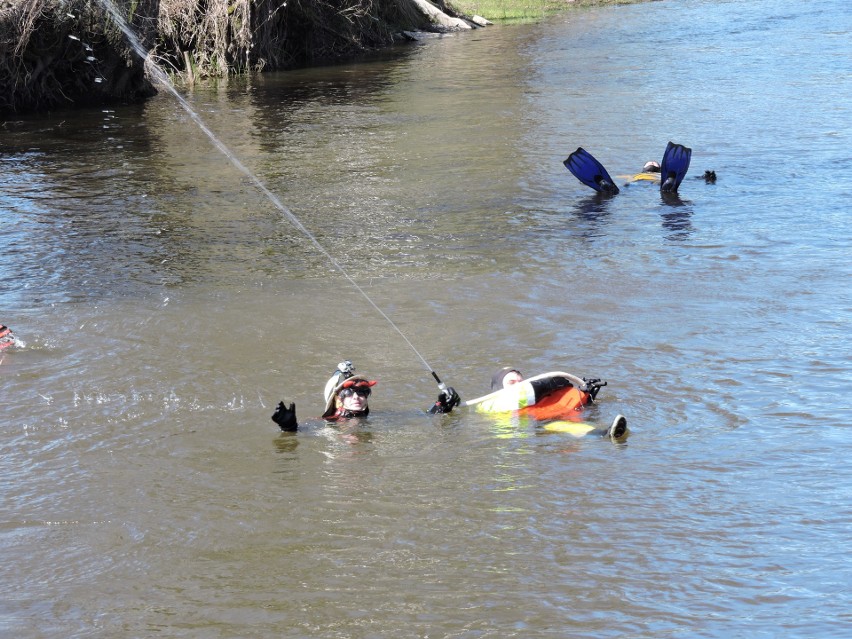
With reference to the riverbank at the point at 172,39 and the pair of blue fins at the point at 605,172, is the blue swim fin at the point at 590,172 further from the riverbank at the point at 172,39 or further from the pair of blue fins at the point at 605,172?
the riverbank at the point at 172,39

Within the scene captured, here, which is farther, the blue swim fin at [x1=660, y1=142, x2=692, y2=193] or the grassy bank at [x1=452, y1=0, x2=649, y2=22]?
the grassy bank at [x1=452, y1=0, x2=649, y2=22]

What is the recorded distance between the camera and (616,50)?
36.0 metres

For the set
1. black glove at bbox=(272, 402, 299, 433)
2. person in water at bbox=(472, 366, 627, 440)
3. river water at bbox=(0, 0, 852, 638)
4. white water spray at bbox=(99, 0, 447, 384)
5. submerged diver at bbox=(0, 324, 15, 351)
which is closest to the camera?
river water at bbox=(0, 0, 852, 638)

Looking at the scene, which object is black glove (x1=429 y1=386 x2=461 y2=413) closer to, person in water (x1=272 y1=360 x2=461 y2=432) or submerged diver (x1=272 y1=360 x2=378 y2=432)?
person in water (x1=272 y1=360 x2=461 y2=432)

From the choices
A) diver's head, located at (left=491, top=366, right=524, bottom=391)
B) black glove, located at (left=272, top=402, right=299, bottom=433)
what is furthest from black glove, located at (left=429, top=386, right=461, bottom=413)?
black glove, located at (left=272, top=402, right=299, bottom=433)

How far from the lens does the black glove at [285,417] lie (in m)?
8.46

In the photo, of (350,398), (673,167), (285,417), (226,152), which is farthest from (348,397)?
(226,152)

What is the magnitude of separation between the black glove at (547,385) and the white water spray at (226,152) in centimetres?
78

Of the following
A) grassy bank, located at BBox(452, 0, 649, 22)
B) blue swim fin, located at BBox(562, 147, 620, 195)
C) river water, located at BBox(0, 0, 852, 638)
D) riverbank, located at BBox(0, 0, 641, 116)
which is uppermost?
grassy bank, located at BBox(452, 0, 649, 22)

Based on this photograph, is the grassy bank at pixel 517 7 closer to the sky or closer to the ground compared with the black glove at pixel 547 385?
closer to the sky

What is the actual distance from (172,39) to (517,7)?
75.0 ft

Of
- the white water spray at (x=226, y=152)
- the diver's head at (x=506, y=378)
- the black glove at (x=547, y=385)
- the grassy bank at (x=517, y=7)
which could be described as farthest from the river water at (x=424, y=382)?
the grassy bank at (x=517, y=7)

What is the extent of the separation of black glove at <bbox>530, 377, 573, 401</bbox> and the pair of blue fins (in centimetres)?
871

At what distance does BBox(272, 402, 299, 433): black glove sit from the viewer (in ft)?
27.8
